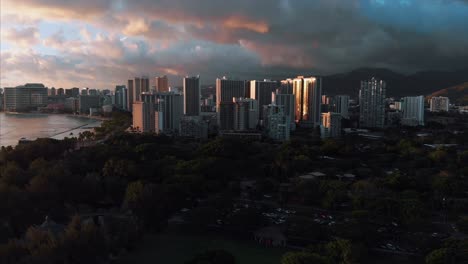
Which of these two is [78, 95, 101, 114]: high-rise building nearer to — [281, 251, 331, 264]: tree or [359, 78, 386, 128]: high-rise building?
[359, 78, 386, 128]: high-rise building

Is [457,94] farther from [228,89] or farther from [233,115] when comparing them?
[233,115]

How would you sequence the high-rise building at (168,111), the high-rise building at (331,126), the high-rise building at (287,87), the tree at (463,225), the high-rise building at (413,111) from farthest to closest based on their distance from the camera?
the high-rise building at (287,87)
the high-rise building at (413,111)
the high-rise building at (168,111)
the high-rise building at (331,126)
the tree at (463,225)

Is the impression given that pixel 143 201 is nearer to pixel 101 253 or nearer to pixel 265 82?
pixel 101 253

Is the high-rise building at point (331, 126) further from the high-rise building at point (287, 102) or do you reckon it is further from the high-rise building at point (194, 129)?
the high-rise building at point (194, 129)

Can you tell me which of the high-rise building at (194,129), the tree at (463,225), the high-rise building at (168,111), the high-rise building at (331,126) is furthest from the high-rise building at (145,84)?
the tree at (463,225)

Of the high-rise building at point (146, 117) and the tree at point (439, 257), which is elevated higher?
the high-rise building at point (146, 117)

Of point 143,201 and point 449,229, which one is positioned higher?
point 143,201

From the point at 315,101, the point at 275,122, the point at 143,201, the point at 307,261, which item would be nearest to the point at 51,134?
the point at 275,122
